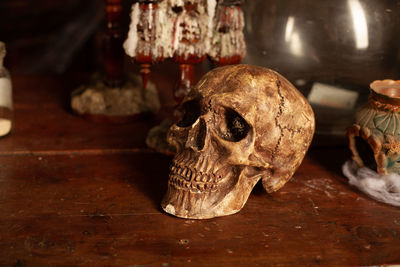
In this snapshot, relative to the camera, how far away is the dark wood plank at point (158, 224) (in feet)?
2.75

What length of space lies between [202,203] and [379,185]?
15.6 inches

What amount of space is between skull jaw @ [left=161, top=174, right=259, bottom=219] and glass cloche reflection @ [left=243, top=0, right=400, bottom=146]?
459 millimetres

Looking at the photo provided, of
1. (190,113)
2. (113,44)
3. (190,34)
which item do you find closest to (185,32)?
(190,34)

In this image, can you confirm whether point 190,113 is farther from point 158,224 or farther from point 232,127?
point 158,224

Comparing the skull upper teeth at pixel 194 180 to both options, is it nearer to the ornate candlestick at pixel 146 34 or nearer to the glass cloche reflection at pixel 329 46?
the ornate candlestick at pixel 146 34

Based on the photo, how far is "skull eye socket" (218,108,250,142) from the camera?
3.15ft

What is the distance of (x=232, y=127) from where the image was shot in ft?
3.18

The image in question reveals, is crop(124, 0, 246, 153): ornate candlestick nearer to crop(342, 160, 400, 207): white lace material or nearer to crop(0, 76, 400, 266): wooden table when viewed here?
crop(0, 76, 400, 266): wooden table

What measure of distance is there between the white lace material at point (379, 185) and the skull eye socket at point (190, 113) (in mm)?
390

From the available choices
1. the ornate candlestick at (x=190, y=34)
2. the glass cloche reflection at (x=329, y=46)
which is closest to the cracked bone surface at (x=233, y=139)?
the ornate candlestick at (x=190, y=34)

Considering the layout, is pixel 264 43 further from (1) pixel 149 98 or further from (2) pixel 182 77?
(1) pixel 149 98

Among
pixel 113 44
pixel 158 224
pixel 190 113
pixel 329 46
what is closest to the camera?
pixel 158 224

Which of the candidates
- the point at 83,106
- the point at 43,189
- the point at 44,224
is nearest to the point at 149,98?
the point at 83,106

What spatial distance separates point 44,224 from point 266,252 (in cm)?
41
